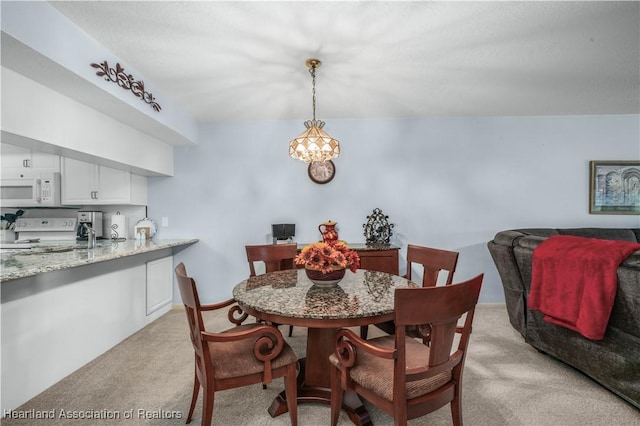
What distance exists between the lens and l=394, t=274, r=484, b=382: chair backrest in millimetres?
1126

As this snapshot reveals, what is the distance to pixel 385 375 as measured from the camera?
1323mm

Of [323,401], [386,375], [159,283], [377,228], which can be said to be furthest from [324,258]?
[159,283]

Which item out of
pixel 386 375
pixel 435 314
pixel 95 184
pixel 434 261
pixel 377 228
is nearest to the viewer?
pixel 435 314

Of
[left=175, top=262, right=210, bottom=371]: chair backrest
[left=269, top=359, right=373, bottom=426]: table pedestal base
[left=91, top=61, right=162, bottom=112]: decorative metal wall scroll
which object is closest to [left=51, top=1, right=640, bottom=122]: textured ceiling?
[left=91, top=61, right=162, bottom=112]: decorative metal wall scroll

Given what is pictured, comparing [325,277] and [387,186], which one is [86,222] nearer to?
[325,277]

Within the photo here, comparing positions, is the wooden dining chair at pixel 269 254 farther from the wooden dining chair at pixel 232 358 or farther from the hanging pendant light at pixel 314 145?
the wooden dining chair at pixel 232 358

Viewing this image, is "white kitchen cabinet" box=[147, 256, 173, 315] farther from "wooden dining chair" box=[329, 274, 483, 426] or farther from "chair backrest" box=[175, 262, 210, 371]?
"wooden dining chair" box=[329, 274, 483, 426]

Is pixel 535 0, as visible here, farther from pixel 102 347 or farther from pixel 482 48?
pixel 102 347

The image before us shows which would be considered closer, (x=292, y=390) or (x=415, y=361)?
(x=415, y=361)

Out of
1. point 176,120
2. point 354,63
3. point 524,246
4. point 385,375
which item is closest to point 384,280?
point 385,375

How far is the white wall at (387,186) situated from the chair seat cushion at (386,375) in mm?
2265

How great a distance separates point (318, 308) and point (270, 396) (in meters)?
0.92

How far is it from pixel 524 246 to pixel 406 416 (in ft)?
5.81

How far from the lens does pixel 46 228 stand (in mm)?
3248
